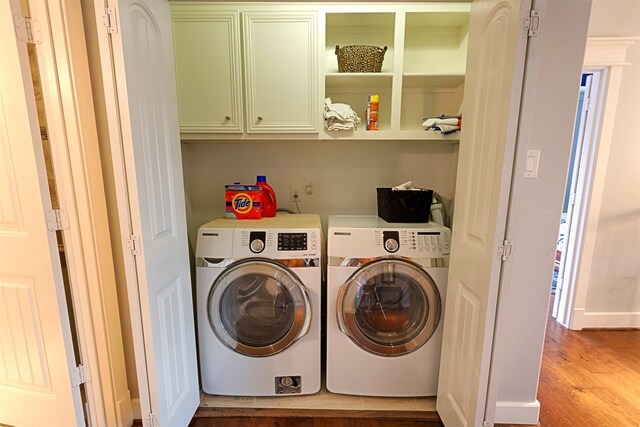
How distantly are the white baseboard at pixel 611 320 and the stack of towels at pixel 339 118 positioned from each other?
2.37 meters

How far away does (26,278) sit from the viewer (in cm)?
123

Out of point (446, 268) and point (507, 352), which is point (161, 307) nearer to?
point (446, 268)

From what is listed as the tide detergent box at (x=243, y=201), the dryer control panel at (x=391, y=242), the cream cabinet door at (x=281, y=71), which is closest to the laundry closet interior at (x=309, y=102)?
the cream cabinet door at (x=281, y=71)

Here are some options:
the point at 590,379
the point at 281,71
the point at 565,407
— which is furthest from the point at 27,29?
the point at 590,379

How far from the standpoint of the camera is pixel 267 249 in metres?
1.48

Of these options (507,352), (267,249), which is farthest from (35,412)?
(507,352)

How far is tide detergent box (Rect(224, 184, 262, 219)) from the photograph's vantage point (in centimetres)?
171

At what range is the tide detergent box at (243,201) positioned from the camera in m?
1.71

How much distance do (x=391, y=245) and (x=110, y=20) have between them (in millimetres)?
1412

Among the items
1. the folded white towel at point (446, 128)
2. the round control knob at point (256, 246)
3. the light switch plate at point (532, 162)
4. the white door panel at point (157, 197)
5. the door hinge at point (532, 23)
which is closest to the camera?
the door hinge at point (532, 23)

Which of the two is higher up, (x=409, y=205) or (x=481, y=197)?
(x=481, y=197)

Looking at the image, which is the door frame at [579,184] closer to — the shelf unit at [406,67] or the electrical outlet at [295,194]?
the shelf unit at [406,67]

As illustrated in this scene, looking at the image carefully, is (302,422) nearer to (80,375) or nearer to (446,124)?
(80,375)

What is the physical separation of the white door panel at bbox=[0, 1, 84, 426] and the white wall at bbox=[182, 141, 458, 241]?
3.05 feet
